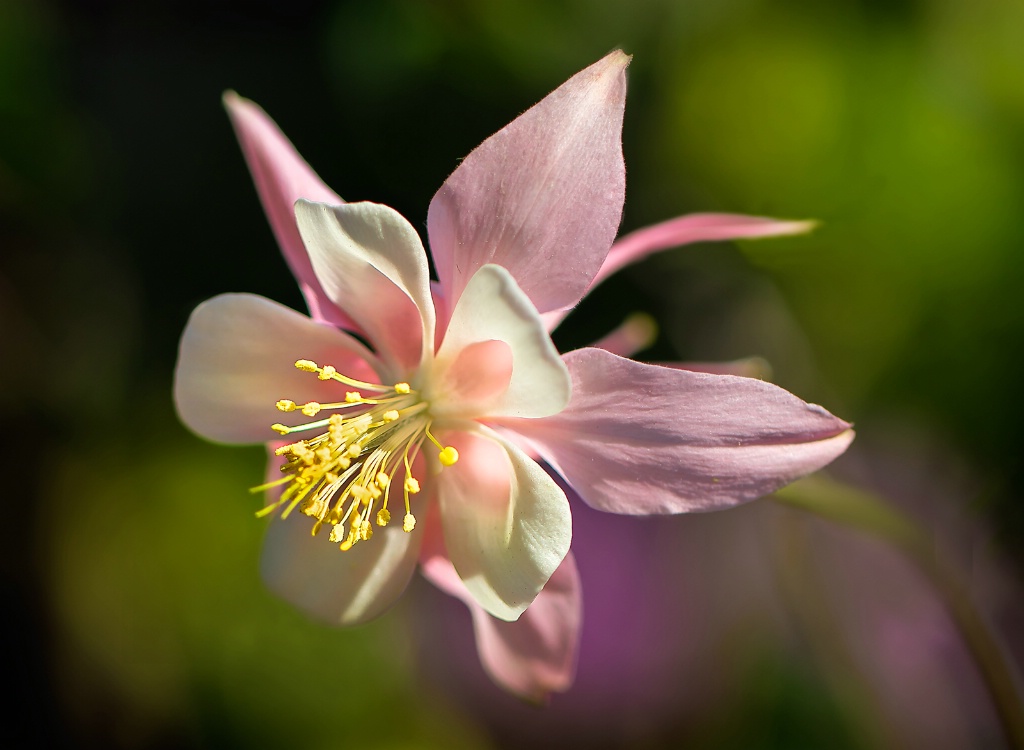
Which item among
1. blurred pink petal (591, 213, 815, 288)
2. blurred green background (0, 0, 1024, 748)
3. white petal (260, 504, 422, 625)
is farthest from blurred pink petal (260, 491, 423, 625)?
blurred green background (0, 0, 1024, 748)

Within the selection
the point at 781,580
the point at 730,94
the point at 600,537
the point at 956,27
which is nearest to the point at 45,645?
the point at 600,537

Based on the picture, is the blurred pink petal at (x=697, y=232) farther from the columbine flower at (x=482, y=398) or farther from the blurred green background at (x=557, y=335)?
the blurred green background at (x=557, y=335)

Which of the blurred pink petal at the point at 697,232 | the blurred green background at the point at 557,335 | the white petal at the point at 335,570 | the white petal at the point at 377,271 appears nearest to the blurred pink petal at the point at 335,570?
the white petal at the point at 335,570

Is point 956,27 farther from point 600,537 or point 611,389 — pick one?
point 611,389

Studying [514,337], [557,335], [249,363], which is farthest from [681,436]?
[557,335]

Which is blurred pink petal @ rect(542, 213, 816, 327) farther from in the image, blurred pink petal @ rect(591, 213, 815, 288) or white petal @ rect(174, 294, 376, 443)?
white petal @ rect(174, 294, 376, 443)

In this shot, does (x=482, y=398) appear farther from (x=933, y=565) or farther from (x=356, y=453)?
(x=933, y=565)
